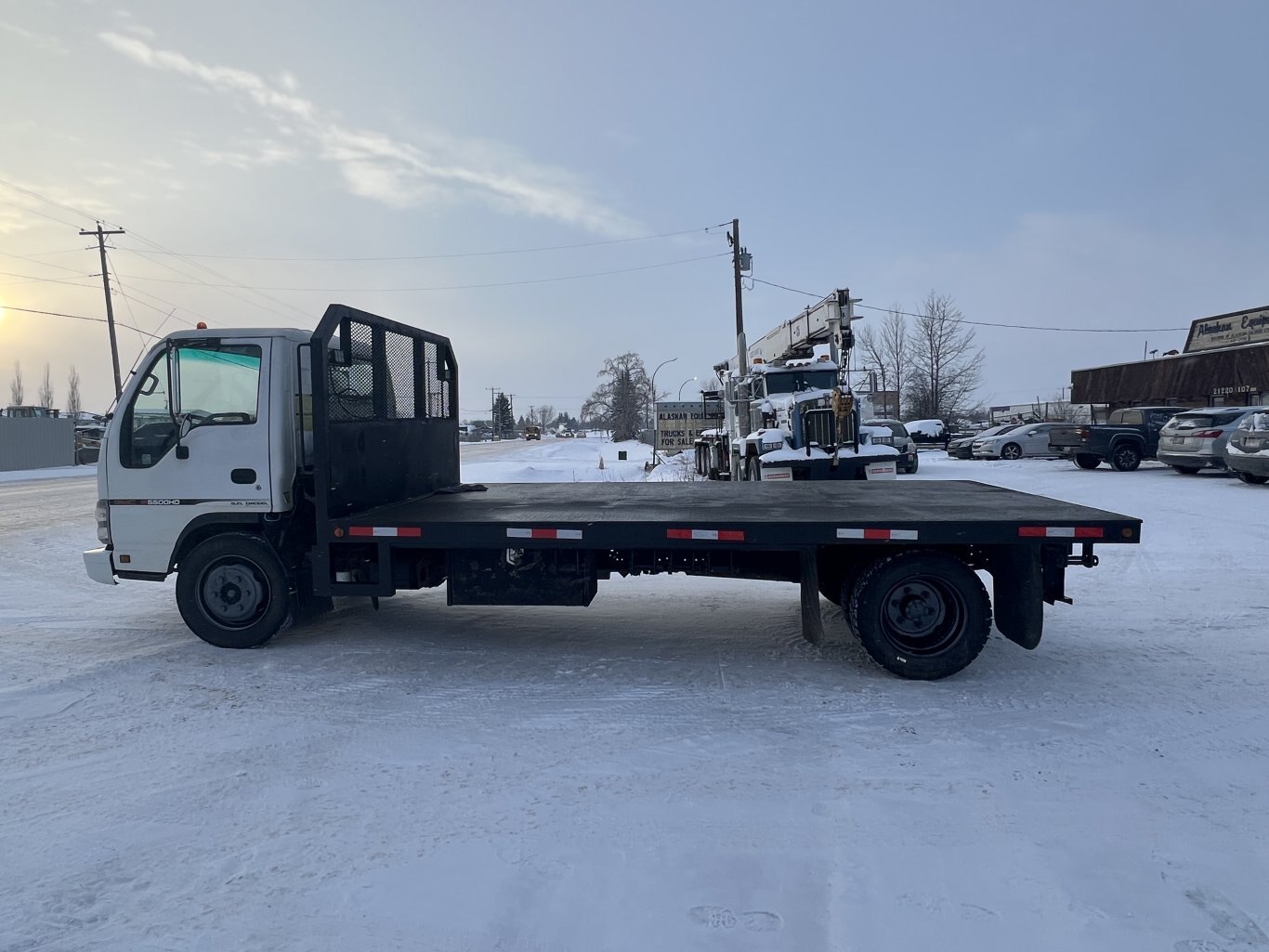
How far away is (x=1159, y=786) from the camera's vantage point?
12.6ft

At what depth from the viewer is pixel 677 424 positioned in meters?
52.3

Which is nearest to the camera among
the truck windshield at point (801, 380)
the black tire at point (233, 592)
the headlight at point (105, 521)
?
the black tire at point (233, 592)

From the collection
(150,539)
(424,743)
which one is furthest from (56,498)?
(424,743)

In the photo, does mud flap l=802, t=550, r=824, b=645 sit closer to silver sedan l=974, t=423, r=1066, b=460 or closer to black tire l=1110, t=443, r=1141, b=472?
black tire l=1110, t=443, r=1141, b=472

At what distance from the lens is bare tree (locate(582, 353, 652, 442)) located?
8819 cm

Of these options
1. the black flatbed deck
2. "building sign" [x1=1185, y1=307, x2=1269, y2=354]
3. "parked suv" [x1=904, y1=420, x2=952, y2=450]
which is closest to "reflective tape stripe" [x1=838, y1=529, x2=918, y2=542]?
the black flatbed deck

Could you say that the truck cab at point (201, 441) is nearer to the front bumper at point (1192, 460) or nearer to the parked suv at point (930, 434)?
the front bumper at point (1192, 460)

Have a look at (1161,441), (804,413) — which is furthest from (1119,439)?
(804,413)

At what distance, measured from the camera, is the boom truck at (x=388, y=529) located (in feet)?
17.5

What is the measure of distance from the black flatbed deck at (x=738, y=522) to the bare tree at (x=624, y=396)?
8007 cm

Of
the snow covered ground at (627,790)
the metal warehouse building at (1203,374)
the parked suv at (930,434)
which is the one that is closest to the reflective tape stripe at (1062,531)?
the snow covered ground at (627,790)

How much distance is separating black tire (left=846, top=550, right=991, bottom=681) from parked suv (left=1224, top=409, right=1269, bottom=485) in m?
13.9

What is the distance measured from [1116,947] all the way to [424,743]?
328cm

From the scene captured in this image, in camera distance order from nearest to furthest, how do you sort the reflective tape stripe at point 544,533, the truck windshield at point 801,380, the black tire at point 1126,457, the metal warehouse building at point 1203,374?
the reflective tape stripe at point 544,533
the truck windshield at point 801,380
the black tire at point 1126,457
the metal warehouse building at point 1203,374
